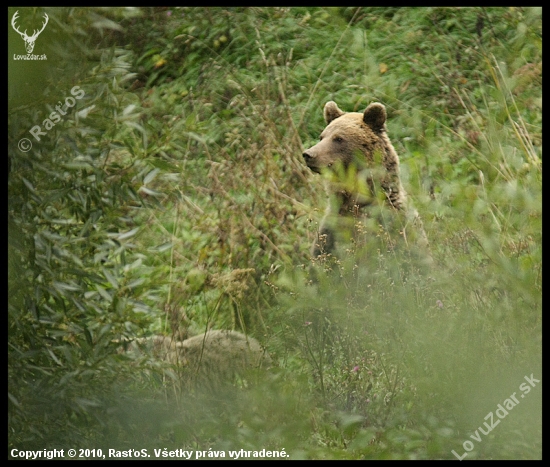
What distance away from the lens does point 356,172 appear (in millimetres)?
4848

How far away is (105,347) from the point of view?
3.70m

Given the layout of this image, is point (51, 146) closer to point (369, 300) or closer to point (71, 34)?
point (71, 34)

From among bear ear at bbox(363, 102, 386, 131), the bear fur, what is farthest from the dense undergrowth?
bear ear at bbox(363, 102, 386, 131)

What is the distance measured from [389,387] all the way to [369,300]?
0.45 meters

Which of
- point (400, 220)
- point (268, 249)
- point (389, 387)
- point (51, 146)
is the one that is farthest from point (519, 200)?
point (51, 146)

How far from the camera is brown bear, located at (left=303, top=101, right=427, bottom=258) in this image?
4.59 metres

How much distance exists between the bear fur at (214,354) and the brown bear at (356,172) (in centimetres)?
69

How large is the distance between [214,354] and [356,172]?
4.57ft

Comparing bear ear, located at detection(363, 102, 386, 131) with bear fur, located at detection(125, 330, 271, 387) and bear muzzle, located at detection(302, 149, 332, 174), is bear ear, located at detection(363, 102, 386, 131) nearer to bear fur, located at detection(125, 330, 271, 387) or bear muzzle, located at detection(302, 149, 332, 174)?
bear muzzle, located at detection(302, 149, 332, 174)

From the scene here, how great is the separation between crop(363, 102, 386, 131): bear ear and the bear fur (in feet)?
4.96

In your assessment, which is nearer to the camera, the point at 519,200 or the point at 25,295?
the point at 25,295

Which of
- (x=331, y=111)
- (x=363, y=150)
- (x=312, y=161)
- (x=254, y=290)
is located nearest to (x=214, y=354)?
(x=254, y=290)

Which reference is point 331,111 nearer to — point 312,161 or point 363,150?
point 363,150

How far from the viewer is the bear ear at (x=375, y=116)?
4801mm
